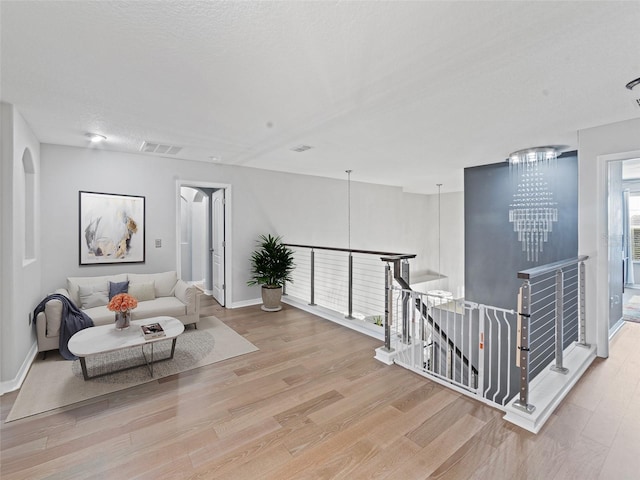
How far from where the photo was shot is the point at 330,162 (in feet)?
17.0

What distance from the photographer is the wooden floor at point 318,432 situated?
181 cm

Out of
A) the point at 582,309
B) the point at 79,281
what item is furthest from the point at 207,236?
the point at 582,309

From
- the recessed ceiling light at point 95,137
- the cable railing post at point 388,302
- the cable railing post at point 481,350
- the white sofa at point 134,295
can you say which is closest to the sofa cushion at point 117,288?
the white sofa at point 134,295

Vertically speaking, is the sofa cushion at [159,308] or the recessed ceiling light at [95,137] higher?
the recessed ceiling light at [95,137]

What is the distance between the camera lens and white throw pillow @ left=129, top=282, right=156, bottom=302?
4184mm

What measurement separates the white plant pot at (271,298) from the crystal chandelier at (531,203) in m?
4.09

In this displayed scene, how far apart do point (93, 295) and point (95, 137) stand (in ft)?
6.47

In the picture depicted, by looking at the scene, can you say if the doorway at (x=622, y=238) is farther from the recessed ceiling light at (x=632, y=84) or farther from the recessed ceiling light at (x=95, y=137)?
the recessed ceiling light at (x=95, y=137)

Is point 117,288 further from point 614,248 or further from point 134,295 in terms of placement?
point 614,248

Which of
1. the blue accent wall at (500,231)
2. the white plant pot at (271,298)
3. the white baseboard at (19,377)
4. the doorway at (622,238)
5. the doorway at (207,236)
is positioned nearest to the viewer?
the white baseboard at (19,377)

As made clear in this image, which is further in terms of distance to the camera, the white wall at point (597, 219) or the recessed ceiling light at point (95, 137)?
the recessed ceiling light at point (95, 137)

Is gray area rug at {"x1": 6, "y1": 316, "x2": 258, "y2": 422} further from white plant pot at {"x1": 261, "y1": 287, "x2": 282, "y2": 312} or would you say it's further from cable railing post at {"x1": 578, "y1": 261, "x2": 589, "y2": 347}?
cable railing post at {"x1": 578, "y1": 261, "x2": 589, "y2": 347}

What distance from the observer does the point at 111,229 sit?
14.4 feet

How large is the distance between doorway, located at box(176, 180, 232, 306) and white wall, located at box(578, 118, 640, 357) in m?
4.95
